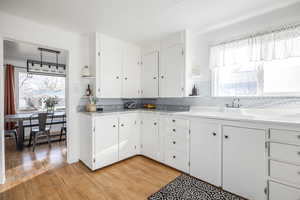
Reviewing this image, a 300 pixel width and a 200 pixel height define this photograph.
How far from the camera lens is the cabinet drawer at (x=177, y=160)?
7.18 ft

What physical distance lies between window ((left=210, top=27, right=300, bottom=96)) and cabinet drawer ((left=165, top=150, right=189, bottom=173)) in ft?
4.14

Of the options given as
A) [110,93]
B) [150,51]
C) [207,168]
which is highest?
[150,51]

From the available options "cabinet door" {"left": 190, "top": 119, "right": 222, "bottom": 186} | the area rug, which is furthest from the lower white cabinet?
the area rug

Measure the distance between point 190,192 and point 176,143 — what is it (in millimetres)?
715

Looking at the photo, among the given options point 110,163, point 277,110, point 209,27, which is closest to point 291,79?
point 277,110

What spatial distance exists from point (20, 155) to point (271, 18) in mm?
5254

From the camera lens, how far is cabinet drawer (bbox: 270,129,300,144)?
4.34ft

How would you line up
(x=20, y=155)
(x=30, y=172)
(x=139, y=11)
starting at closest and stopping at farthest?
1. (x=139, y=11)
2. (x=30, y=172)
3. (x=20, y=155)

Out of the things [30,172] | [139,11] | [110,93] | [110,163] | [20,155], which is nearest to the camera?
[139,11]

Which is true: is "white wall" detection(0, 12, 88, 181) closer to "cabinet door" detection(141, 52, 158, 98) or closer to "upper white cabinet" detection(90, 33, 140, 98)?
"upper white cabinet" detection(90, 33, 140, 98)

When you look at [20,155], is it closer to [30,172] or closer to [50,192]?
[30,172]

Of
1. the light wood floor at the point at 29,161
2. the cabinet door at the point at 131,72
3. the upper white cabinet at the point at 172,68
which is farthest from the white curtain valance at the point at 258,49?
the light wood floor at the point at 29,161

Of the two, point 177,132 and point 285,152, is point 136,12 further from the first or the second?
point 285,152

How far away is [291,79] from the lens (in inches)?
72.9
